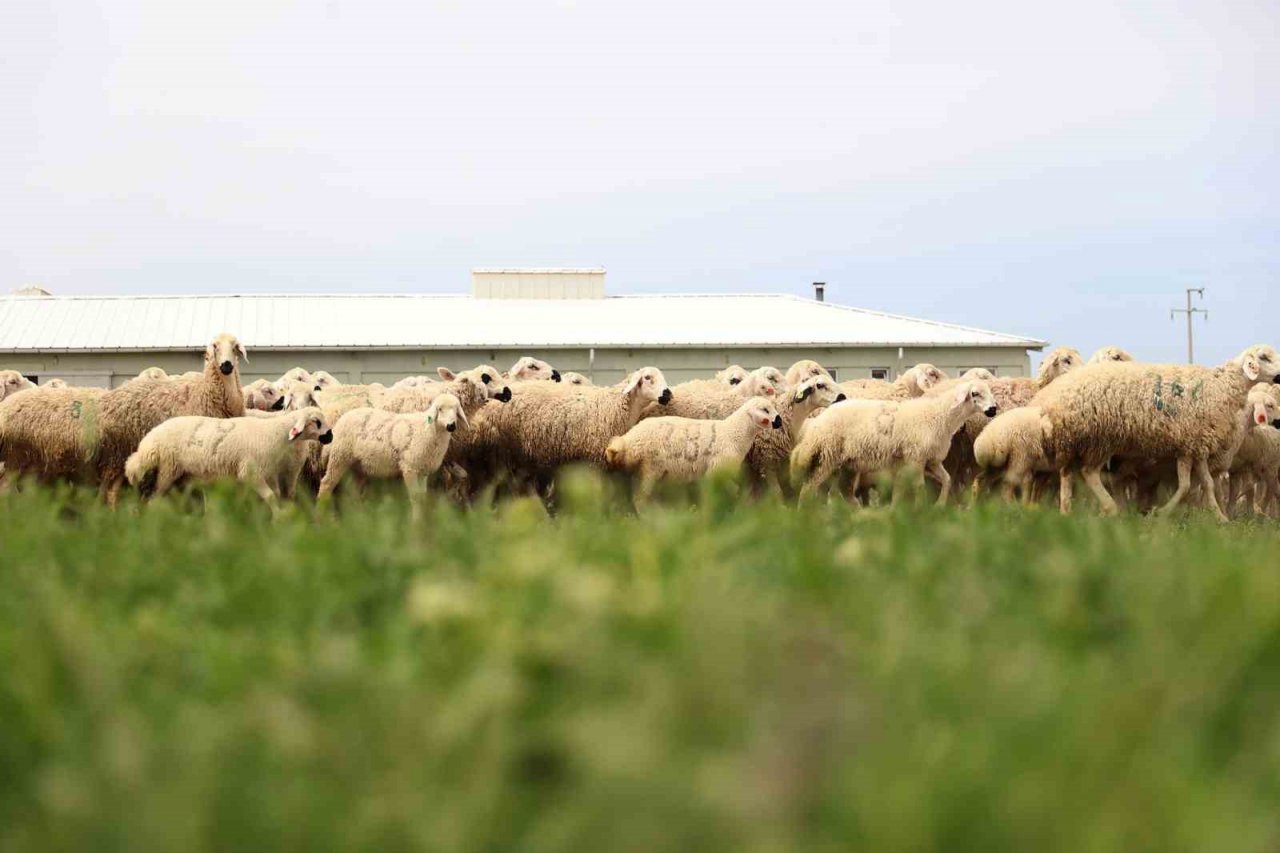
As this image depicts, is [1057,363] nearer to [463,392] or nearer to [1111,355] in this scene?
[1111,355]

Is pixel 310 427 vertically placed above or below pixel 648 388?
below

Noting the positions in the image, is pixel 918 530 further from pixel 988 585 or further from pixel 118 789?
pixel 118 789

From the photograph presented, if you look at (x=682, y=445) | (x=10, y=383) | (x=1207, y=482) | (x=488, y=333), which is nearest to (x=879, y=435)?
(x=682, y=445)

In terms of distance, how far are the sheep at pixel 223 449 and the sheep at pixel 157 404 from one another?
2.04m

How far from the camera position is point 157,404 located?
656 inches

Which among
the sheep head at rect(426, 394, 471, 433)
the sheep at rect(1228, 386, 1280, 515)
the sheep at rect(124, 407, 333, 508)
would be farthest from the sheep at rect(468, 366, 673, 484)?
the sheep at rect(1228, 386, 1280, 515)

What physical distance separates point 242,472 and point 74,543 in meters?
9.26

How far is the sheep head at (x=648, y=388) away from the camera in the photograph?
17.3 m

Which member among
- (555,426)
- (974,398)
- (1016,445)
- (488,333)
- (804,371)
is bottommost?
(1016,445)

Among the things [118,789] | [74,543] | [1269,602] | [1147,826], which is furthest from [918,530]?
[118,789]

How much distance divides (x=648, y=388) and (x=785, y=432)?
1.72 m

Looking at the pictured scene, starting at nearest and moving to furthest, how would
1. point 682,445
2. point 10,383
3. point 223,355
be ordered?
point 682,445 → point 223,355 → point 10,383

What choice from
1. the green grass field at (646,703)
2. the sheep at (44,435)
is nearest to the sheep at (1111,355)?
the sheep at (44,435)

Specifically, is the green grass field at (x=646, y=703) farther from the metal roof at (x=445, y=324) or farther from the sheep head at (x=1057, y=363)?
the metal roof at (x=445, y=324)
